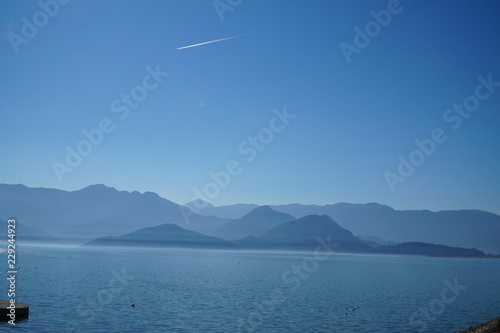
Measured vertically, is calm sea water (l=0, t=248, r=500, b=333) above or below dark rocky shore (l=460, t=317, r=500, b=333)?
below

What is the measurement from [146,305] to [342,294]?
139 ft

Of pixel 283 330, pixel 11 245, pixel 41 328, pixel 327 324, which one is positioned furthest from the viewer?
pixel 327 324

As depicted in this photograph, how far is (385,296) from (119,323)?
56553mm

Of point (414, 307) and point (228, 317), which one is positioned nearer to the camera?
point (228, 317)

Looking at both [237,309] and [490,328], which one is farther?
[237,309]

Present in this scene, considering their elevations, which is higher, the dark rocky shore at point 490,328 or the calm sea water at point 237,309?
the dark rocky shore at point 490,328

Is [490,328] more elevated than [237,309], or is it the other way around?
[490,328]

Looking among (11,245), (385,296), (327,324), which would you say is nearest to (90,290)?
(11,245)

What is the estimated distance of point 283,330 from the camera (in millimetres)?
49719

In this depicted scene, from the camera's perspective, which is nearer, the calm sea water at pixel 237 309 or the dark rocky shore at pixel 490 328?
the dark rocky shore at pixel 490 328

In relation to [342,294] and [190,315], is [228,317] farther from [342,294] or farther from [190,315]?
[342,294]

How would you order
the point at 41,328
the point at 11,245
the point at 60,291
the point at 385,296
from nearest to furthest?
the point at 11,245 < the point at 41,328 < the point at 60,291 < the point at 385,296

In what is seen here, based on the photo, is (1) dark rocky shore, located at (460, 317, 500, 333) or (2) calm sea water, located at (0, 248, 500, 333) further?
(2) calm sea water, located at (0, 248, 500, 333)

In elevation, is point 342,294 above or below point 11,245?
below
